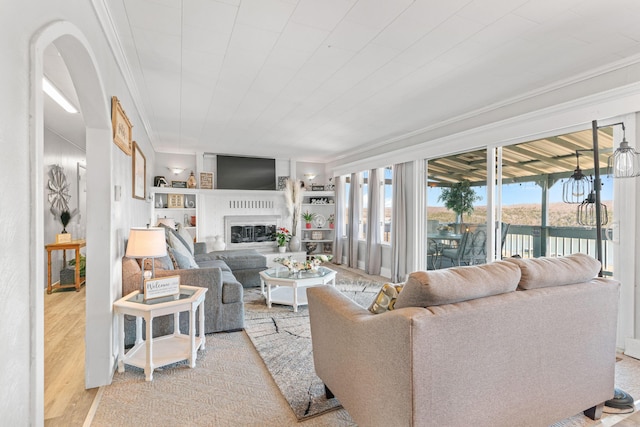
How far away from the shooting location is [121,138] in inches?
103

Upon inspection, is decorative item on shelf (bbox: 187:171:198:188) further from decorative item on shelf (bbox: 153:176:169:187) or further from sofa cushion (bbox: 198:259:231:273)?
sofa cushion (bbox: 198:259:231:273)

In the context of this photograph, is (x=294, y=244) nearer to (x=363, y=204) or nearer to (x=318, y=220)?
(x=318, y=220)

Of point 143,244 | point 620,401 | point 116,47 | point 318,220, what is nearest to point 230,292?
point 143,244

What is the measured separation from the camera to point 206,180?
6840 millimetres

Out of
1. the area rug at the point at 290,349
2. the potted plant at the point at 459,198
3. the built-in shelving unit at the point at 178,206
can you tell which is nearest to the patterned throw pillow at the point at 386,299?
the area rug at the point at 290,349

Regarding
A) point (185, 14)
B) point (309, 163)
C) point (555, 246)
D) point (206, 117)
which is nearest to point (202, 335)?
point (185, 14)

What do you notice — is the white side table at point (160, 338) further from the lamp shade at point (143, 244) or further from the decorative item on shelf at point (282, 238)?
the decorative item on shelf at point (282, 238)

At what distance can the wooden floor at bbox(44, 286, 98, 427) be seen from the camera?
194cm

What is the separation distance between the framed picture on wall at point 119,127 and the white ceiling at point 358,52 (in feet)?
1.59

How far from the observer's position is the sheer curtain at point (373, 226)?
19.8 feet

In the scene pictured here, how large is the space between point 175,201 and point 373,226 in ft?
13.5

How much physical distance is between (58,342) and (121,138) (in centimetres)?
201

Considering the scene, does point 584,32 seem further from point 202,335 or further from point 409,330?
point 202,335

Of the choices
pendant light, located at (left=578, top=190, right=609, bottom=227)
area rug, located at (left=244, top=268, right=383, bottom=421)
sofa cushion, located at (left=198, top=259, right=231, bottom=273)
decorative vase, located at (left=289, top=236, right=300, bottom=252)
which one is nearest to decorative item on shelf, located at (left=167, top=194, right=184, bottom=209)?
sofa cushion, located at (left=198, top=259, right=231, bottom=273)
